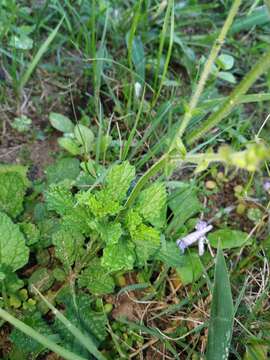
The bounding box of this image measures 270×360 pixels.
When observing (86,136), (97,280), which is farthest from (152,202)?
(86,136)

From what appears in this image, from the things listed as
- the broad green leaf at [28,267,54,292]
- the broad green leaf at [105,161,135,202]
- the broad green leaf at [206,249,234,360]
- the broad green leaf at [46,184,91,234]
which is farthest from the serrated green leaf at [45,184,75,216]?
the broad green leaf at [206,249,234,360]

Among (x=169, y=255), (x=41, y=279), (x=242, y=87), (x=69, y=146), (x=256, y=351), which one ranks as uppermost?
(x=242, y=87)

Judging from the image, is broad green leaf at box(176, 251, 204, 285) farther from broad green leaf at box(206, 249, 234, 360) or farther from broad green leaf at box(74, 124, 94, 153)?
broad green leaf at box(74, 124, 94, 153)

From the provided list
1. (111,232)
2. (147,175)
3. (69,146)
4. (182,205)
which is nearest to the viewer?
(147,175)

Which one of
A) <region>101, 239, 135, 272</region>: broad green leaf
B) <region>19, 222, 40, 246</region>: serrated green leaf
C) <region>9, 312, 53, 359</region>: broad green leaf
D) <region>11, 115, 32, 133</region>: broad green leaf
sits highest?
<region>11, 115, 32, 133</region>: broad green leaf

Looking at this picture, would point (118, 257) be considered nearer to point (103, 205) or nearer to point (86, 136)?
point (103, 205)

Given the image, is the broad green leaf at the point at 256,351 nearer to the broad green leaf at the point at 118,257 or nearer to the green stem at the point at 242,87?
the broad green leaf at the point at 118,257
